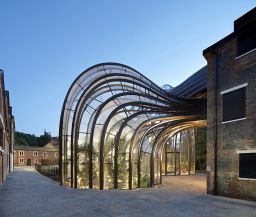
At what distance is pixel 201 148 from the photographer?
32.8 metres

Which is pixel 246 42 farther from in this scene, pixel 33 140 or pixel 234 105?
pixel 33 140

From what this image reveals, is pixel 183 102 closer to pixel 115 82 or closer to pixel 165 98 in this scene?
pixel 165 98

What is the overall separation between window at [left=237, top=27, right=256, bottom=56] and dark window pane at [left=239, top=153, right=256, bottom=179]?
550 cm

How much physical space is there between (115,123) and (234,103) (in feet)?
33.1

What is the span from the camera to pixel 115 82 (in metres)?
20.8

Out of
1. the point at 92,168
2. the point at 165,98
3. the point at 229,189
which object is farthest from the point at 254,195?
the point at 92,168

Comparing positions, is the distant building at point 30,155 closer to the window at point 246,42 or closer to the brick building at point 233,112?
the brick building at point 233,112

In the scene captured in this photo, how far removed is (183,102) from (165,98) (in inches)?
63.6

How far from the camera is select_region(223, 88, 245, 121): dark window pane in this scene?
12.1m

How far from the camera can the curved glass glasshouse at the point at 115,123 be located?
59.2 ft

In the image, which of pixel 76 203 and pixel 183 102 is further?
pixel 183 102

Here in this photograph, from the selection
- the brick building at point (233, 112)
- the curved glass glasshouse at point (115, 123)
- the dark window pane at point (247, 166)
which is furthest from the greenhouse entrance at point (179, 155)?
the dark window pane at point (247, 166)

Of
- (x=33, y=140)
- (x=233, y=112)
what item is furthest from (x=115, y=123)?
(x=33, y=140)

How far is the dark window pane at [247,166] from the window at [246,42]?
5.50 meters
